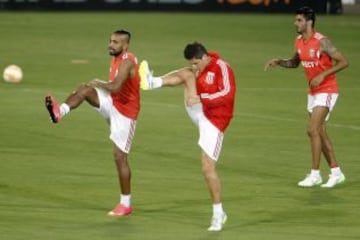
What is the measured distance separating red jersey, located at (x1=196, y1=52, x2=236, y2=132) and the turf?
138cm

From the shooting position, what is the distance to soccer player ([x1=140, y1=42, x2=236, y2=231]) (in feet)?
47.2

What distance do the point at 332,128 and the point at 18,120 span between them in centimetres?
624

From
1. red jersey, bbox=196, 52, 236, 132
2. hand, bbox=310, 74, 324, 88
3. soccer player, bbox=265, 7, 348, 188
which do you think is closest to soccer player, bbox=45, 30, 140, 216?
red jersey, bbox=196, 52, 236, 132

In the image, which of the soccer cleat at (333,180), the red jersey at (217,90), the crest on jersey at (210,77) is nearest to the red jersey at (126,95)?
the red jersey at (217,90)

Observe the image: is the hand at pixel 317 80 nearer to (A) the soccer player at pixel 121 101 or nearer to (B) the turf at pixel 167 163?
(B) the turf at pixel 167 163

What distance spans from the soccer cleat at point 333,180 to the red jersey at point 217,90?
3.68 m

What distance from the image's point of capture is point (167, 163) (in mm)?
19828

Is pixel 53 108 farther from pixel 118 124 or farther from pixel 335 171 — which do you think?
pixel 335 171

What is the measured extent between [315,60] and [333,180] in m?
1.78

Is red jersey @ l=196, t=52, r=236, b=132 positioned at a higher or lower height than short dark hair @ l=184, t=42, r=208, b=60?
lower

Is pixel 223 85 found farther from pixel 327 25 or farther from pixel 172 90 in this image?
pixel 327 25

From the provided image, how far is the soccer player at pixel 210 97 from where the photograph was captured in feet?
47.2

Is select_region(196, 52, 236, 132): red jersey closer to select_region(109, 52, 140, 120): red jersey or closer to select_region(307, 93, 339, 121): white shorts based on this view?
select_region(109, 52, 140, 120): red jersey

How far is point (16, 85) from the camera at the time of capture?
101ft
